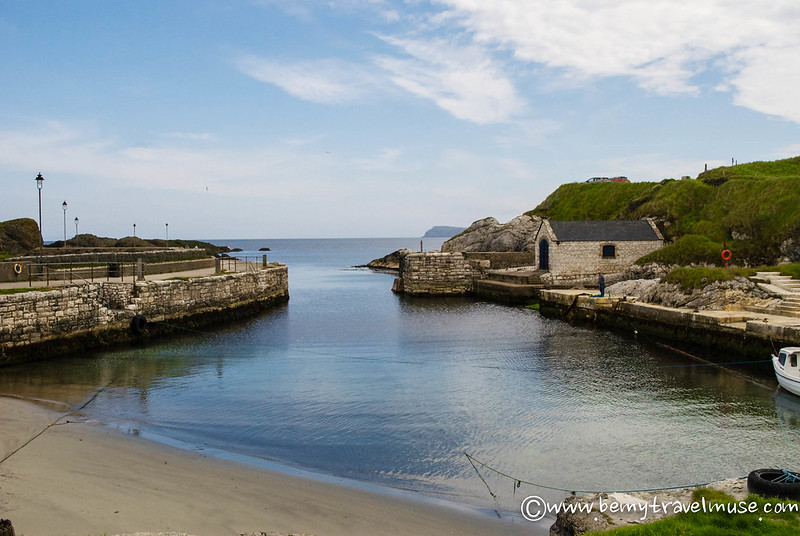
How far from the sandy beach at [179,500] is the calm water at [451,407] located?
2.55 feet

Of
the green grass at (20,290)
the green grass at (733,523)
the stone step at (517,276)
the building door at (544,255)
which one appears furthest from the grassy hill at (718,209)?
the green grass at (20,290)

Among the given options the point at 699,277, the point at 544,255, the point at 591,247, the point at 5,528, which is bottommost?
the point at 5,528

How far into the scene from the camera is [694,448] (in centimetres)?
1084

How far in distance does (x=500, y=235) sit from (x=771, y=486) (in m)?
50.2

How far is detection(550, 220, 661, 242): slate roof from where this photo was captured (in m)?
38.0

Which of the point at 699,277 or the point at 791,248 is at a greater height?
the point at 791,248

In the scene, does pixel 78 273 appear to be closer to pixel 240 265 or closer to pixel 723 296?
pixel 240 265

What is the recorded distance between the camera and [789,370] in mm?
14234

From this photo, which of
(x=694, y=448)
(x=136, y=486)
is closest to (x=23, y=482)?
(x=136, y=486)

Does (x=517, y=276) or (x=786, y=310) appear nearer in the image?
(x=786, y=310)

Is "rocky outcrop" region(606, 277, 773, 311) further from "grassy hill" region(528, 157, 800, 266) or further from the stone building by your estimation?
the stone building

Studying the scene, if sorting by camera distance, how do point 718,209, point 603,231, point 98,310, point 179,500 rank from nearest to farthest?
1. point 179,500
2. point 98,310
3. point 603,231
4. point 718,209

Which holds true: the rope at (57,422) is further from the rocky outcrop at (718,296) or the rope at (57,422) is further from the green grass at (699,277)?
the green grass at (699,277)

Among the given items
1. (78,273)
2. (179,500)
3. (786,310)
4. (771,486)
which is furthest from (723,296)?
(78,273)
